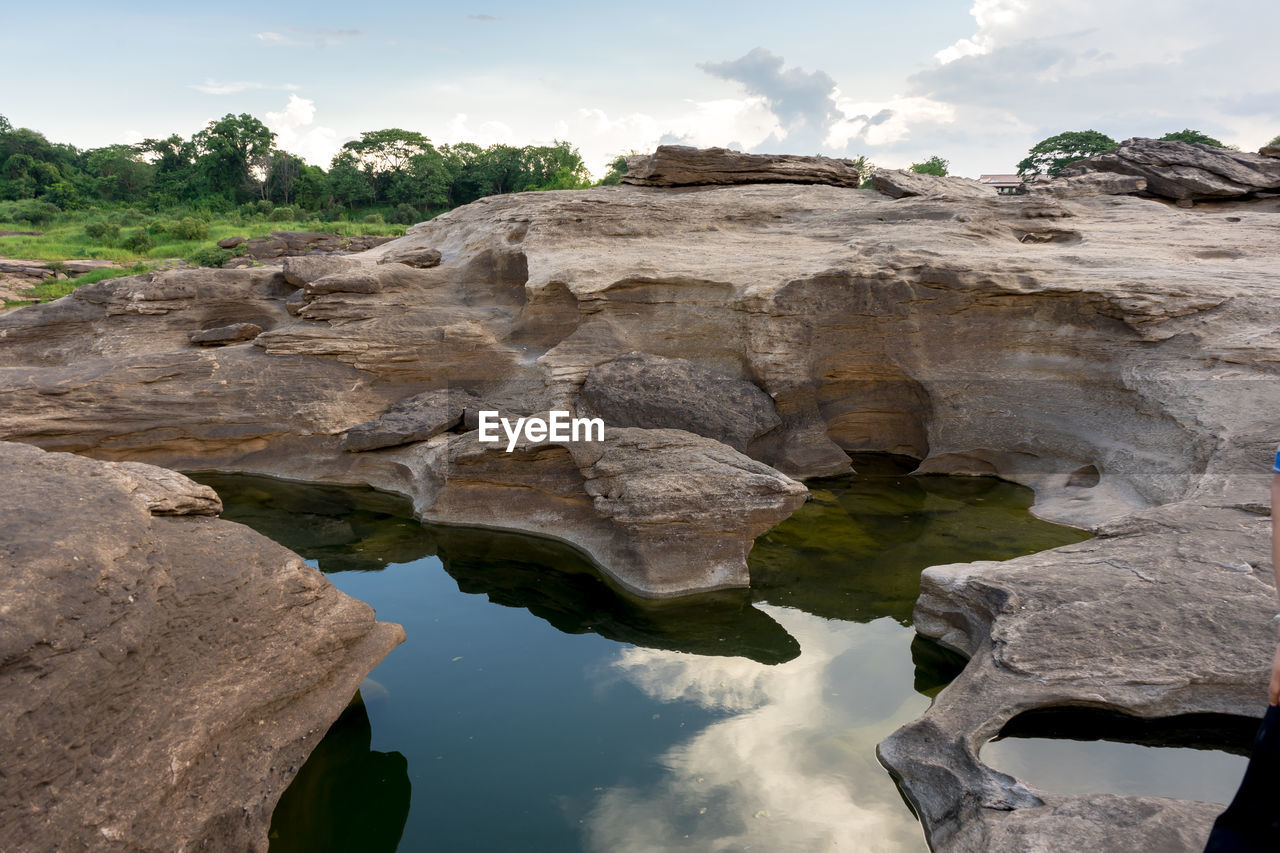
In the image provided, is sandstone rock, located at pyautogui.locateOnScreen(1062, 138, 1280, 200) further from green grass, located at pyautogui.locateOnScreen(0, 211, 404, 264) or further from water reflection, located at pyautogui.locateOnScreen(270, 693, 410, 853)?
green grass, located at pyautogui.locateOnScreen(0, 211, 404, 264)

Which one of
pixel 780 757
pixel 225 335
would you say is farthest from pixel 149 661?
pixel 225 335

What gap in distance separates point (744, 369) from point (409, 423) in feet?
14.3

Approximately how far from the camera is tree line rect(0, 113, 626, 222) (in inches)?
1650

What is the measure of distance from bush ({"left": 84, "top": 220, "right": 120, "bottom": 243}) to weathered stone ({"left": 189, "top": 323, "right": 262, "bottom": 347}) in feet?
82.8

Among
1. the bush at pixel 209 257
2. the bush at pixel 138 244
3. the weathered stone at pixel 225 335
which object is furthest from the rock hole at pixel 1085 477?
the bush at pixel 138 244

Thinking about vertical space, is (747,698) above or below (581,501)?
below

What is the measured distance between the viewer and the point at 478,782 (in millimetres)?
4488

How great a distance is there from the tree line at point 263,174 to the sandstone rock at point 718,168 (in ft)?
91.4

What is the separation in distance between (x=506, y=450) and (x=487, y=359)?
9.16 feet

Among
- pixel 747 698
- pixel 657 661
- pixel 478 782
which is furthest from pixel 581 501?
pixel 478 782

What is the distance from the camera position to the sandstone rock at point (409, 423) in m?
9.62

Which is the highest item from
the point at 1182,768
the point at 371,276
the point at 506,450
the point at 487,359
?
the point at 371,276

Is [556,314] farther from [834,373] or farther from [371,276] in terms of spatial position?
[834,373]

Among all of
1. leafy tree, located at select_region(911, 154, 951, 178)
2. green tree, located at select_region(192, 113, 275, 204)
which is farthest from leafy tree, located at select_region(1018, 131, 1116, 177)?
green tree, located at select_region(192, 113, 275, 204)
